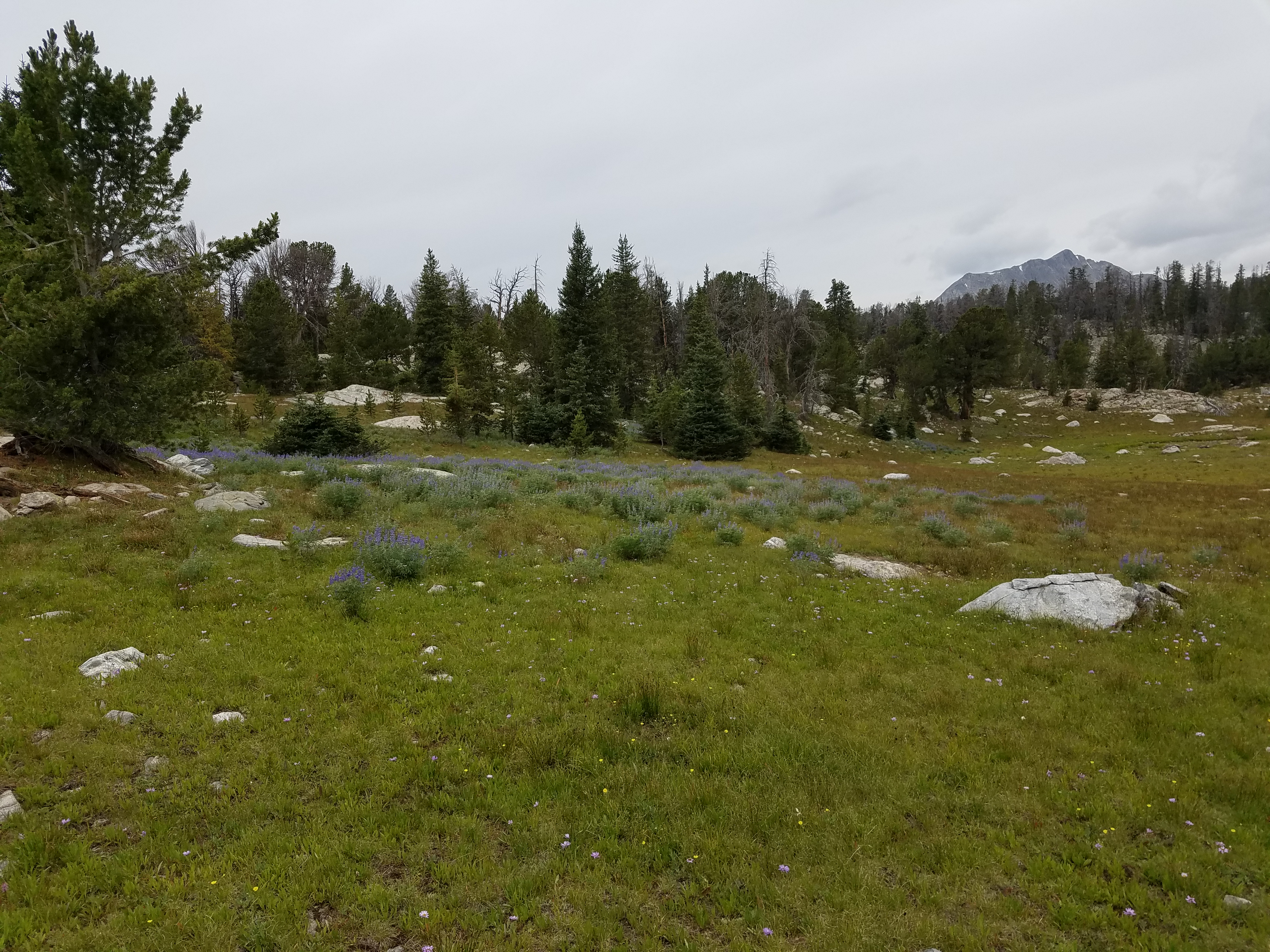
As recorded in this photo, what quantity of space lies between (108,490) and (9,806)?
1265 cm

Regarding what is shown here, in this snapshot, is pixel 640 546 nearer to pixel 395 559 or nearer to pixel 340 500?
pixel 395 559

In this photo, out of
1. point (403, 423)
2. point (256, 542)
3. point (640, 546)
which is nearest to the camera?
point (256, 542)

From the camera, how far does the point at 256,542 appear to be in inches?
477

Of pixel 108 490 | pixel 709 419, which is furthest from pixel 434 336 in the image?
pixel 108 490

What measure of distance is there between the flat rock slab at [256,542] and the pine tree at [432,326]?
139ft

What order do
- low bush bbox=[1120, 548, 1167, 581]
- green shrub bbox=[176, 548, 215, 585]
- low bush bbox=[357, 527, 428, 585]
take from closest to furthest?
green shrub bbox=[176, 548, 215, 585]
low bush bbox=[357, 527, 428, 585]
low bush bbox=[1120, 548, 1167, 581]

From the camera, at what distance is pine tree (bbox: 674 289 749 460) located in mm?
39875

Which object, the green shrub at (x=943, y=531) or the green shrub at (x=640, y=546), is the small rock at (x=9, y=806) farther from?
the green shrub at (x=943, y=531)

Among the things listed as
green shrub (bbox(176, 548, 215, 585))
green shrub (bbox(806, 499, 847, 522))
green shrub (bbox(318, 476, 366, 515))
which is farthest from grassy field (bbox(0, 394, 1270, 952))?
green shrub (bbox(806, 499, 847, 522))

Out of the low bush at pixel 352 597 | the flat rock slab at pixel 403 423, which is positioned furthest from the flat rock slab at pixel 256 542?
the flat rock slab at pixel 403 423

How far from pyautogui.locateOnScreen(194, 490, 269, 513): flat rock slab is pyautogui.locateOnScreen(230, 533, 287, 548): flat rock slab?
2172mm

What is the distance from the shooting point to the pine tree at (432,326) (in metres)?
53.8

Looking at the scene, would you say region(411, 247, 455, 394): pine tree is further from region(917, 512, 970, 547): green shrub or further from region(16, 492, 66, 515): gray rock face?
region(917, 512, 970, 547): green shrub

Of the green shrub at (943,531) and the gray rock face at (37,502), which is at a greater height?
the gray rock face at (37,502)
